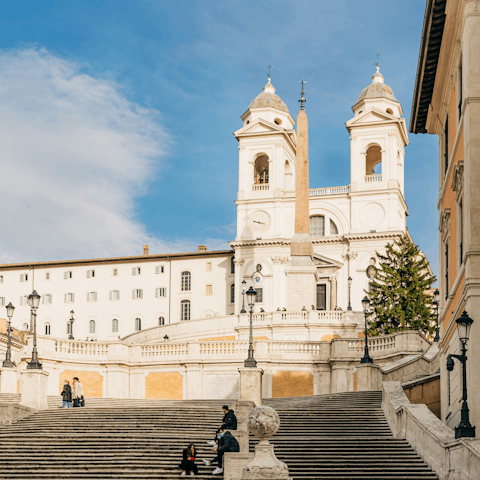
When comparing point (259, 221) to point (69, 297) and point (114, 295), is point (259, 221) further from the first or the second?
point (69, 297)

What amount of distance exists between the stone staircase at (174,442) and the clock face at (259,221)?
56.1m

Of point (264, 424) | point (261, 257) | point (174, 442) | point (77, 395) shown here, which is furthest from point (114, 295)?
point (264, 424)

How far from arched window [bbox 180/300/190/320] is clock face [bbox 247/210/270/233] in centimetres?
1058

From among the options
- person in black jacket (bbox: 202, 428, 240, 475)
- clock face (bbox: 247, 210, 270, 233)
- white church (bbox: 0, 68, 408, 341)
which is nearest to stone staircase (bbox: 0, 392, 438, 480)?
person in black jacket (bbox: 202, 428, 240, 475)

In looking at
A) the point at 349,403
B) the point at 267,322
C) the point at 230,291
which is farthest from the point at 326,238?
the point at 349,403

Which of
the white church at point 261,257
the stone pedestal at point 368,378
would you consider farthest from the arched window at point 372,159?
the stone pedestal at point 368,378

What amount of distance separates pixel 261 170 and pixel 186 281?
13.5 metres

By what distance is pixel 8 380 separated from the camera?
115ft

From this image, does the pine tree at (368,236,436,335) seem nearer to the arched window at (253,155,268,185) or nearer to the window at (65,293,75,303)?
the arched window at (253,155,268,185)

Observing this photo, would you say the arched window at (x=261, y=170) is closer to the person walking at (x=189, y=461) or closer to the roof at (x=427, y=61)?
the roof at (x=427, y=61)

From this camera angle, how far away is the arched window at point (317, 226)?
83938 mm

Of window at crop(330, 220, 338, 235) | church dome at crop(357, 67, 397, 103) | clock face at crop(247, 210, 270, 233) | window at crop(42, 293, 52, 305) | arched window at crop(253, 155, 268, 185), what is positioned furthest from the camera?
window at crop(42, 293, 52, 305)

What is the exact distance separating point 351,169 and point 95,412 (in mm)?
60473

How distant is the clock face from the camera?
85.1 metres
